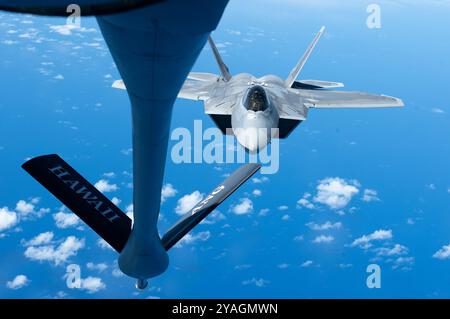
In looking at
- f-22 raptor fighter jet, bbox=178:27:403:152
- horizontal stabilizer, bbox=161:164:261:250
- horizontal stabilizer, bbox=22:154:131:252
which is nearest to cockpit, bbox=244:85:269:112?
f-22 raptor fighter jet, bbox=178:27:403:152

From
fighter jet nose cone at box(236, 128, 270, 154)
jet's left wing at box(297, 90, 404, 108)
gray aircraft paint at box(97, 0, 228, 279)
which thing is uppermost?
jet's left wing at box(297, 90, 404, 108)

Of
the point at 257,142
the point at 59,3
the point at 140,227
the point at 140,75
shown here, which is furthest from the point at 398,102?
the point at 59,3

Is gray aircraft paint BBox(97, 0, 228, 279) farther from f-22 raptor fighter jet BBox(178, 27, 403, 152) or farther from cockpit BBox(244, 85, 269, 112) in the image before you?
cockpit BBox(244, 85, 269, 112)

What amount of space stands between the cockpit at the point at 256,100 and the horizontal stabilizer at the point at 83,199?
431 inches

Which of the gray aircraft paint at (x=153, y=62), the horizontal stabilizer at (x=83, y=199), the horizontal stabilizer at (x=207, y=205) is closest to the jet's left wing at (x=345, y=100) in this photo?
the horizontal stabilizer at (x=207, y=205)

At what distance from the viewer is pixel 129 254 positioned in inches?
418

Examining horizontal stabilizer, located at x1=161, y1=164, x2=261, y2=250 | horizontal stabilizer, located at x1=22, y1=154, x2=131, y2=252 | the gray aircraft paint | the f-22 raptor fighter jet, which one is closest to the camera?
the gray aircraft paint

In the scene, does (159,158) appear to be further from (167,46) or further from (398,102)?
(398,102)

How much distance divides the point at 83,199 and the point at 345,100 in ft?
57.7

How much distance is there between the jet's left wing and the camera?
23953 millimetres

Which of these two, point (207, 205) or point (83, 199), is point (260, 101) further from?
point (83, 199)

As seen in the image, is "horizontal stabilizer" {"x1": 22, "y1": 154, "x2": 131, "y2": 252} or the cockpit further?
the cockpit

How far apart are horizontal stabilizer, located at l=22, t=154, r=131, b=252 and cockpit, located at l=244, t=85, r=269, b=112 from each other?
10.9m

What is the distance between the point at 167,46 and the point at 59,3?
2.09 meters
